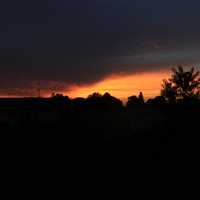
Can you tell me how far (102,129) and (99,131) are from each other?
157 cm

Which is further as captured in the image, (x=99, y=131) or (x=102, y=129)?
(x=102, y=129)

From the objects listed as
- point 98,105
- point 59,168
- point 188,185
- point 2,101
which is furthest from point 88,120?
point 188,185

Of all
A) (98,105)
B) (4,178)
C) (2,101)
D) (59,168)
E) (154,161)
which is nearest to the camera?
(4,178)

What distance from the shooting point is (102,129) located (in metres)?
29.5

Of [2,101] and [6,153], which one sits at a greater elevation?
[2,101]

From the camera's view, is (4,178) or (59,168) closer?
(4,178)

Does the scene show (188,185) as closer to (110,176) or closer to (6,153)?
(110,176)

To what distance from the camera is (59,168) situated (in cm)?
1788

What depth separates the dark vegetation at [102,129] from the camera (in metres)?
21.8

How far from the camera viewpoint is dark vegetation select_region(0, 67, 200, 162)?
21.8m

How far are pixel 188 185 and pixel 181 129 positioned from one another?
11.7m

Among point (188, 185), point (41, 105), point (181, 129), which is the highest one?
point (41, 105)

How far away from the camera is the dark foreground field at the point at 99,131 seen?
69.0ft

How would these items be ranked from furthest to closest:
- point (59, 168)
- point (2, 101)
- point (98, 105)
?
point (2, 101)
point (98, 105)
point (59, 168)
